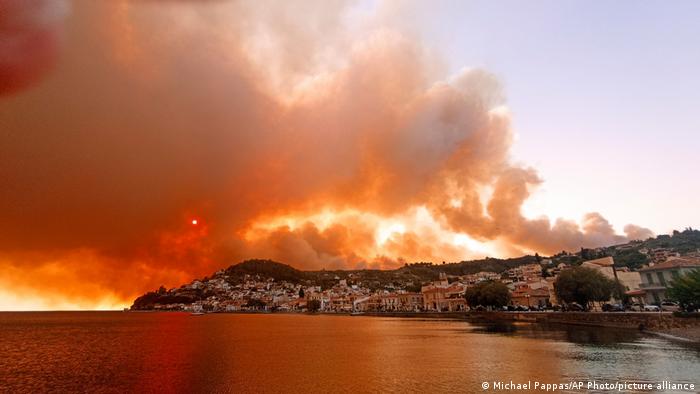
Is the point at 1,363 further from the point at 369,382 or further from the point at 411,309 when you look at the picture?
the point at 411,309

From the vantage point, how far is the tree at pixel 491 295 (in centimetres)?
8969

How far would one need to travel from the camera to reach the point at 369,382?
88.2 ft

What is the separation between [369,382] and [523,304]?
8597 centimetres

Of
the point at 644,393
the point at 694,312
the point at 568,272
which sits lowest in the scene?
the point at 644,393

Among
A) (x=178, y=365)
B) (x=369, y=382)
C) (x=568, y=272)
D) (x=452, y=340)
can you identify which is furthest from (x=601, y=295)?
Answer: (x=178, y=365)

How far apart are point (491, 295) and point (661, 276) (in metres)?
33.5

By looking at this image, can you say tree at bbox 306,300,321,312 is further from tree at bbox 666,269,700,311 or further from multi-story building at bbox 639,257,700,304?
tree at bbox 666,269,700,311

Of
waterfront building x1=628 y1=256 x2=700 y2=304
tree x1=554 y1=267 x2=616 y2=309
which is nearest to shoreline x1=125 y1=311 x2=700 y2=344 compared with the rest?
tree x1=554 y1=267 x2=616 y2=309

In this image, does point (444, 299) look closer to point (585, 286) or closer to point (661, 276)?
point (661, 276)

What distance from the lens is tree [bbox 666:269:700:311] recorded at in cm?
4616

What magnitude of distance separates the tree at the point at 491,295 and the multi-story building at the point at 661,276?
88.0 ft

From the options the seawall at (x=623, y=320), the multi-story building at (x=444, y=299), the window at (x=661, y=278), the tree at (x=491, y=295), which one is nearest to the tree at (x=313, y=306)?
the multi-story building at (x=444, y=299)

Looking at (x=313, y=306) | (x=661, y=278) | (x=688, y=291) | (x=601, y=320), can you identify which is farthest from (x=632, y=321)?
(x=313, y=306)

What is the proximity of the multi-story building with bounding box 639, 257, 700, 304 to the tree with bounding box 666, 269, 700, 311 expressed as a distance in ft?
55.7
